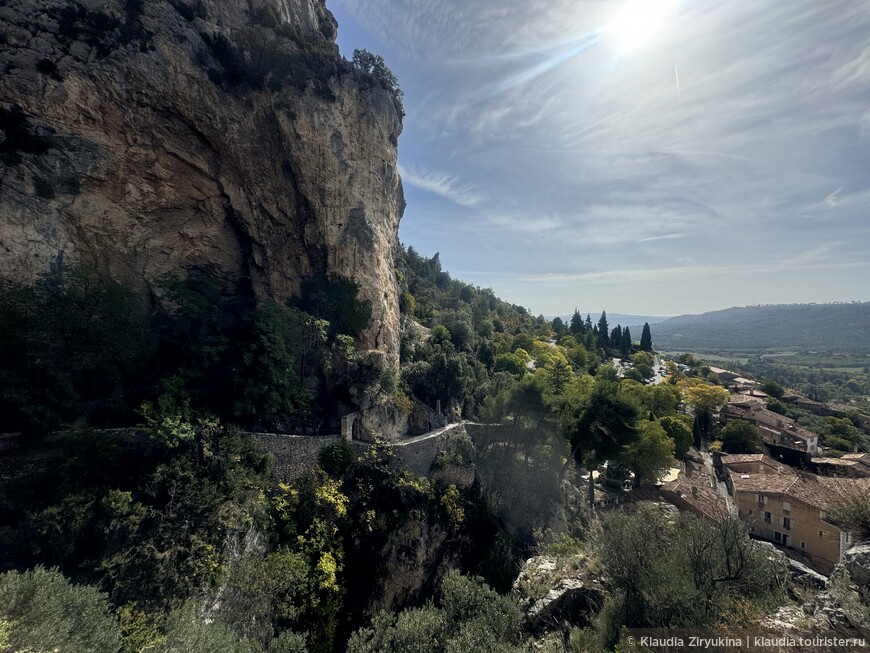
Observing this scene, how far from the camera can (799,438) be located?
140 ft

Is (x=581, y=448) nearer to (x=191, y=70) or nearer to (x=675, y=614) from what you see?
(x=675, y=614)

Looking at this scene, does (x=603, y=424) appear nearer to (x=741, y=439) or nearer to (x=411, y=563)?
(x=411, y=563)

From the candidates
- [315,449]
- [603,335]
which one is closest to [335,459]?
[315,449]

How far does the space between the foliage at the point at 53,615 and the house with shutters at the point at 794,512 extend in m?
30.6

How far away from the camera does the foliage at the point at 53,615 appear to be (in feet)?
25.9

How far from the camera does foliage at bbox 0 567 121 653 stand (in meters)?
7.88

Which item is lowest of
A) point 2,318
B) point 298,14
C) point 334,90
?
point 2,318

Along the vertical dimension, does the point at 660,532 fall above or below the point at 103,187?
below

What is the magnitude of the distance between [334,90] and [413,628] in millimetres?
29931

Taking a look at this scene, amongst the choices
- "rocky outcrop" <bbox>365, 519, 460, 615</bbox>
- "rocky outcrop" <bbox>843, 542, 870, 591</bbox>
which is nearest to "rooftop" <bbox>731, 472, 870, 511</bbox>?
"rocky outcrop" <bbox>843, 542, 870, 591</bbox>

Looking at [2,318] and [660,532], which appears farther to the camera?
[2,318]

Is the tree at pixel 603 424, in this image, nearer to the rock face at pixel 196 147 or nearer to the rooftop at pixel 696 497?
the rooftop at pixel 696 497

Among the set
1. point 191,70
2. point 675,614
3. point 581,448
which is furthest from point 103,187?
point 581,448

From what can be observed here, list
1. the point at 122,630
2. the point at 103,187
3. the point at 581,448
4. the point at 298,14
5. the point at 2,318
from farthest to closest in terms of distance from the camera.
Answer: the point at 298,14, the point at 581,448, the point at 103,187, the point at 2,318, the point at 122,630
